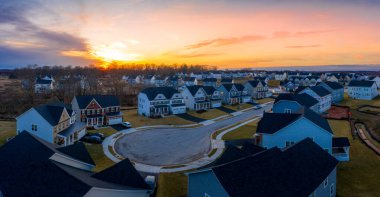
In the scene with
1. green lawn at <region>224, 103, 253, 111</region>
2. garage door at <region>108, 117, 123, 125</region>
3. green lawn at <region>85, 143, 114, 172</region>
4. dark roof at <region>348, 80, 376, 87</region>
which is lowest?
green lawn at <region>85, 143, 114, 172</region>

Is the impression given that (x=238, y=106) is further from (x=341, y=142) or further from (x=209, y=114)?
(x=341, y=142)

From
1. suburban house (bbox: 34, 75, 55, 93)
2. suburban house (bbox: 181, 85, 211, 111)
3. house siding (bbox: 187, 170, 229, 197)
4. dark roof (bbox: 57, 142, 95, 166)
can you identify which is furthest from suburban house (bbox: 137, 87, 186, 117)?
suburban house (bbox: 34, 75, 55, 93)

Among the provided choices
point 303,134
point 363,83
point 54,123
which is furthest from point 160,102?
point 363,83

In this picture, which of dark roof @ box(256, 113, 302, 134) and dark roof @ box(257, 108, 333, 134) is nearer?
dark roof @ box(257, 108, 333, 134)

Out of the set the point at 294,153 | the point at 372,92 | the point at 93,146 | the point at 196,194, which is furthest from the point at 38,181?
the point at 372,92

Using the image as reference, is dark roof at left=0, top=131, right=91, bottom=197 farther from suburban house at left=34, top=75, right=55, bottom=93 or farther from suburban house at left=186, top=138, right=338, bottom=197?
suburban house at left=34, top=75, right=55, bottom=93

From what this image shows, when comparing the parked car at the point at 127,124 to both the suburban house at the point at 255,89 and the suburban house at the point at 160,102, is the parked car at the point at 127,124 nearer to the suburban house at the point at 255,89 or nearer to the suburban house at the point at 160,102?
the suburban house at the point at 160,102

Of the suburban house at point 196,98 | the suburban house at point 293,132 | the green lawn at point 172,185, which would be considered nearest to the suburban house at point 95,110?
the suburban house at point 196,98
